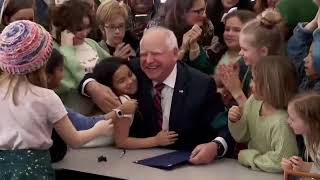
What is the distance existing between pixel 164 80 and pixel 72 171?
0.63 metres

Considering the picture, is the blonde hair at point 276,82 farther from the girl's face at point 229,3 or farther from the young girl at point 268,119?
the girl's face at point 229,3

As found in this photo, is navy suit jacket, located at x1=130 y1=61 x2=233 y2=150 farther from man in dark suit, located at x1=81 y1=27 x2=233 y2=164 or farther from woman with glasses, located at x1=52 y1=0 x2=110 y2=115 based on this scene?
woman with glasses, located at x1=52 y1=0 x2=110 y2=115

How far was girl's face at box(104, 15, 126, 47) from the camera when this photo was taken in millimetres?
3514

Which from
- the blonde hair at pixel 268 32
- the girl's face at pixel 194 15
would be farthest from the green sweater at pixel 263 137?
the girl's face at pixel 194 15

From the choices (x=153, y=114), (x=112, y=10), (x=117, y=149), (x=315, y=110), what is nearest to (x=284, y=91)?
(x=315, y=110)

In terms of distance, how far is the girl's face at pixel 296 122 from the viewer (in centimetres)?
217

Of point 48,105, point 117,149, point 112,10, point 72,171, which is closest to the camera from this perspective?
point 48,105

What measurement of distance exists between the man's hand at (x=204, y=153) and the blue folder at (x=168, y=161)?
38 mm

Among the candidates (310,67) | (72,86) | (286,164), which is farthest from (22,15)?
(286,164)

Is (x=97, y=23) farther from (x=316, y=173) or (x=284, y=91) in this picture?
(x=316, y=173)

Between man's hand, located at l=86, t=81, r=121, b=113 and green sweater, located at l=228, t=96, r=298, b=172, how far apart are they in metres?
0.64

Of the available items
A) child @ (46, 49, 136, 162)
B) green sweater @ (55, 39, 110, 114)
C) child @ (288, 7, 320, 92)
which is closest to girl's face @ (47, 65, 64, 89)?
child @ (46, 49, 136, 162)

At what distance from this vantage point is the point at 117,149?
2734 millimetres

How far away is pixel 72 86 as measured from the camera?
3.03 meters
